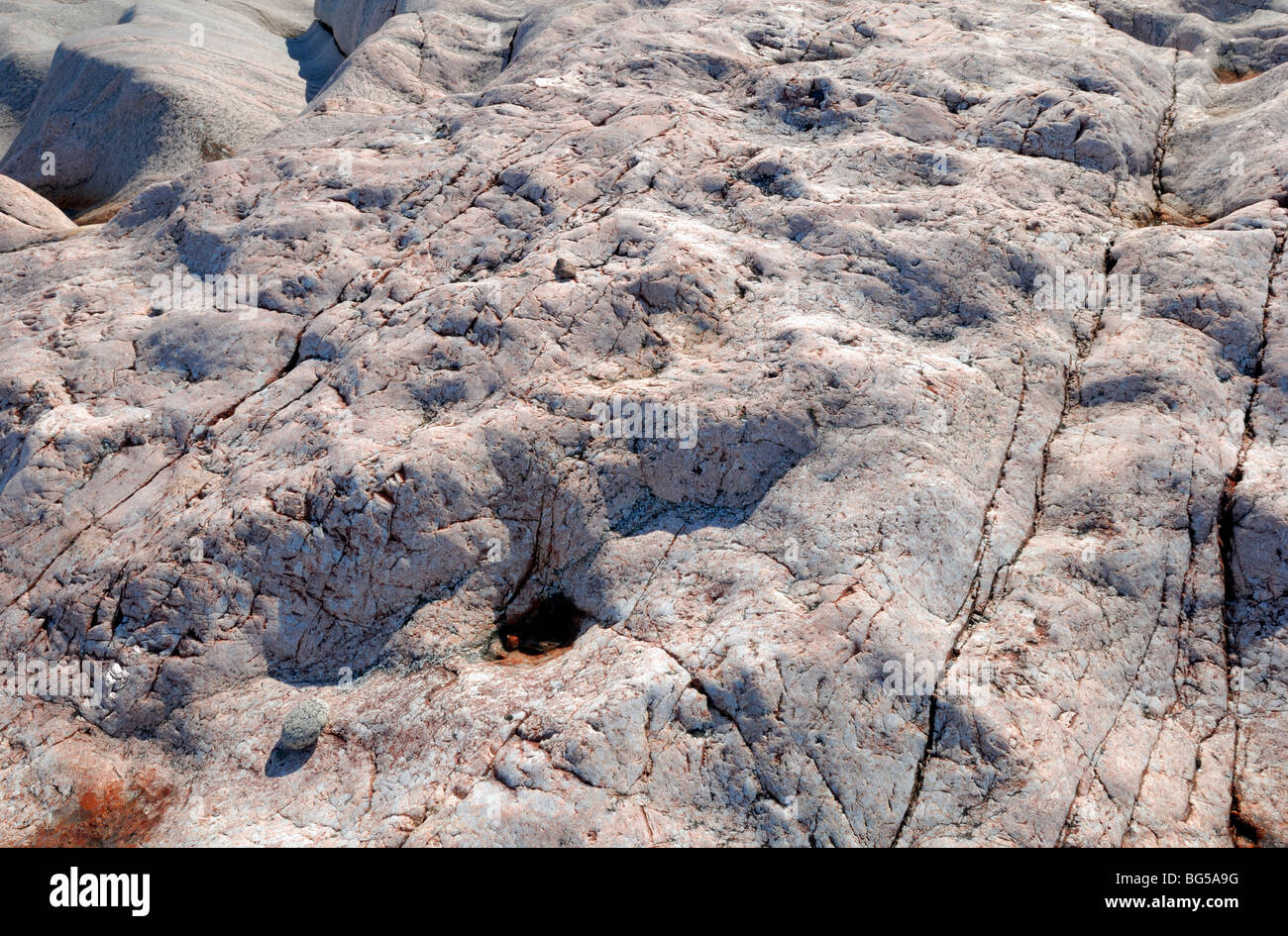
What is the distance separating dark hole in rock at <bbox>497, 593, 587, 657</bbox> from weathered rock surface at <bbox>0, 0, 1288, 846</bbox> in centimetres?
4

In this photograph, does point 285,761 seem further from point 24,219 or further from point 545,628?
point 24,219

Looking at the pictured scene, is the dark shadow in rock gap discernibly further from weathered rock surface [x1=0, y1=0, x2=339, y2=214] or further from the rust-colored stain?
weathered rock surface [x1=0, y1=0, x2=339, y2=214]

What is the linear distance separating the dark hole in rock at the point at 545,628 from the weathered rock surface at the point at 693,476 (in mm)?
44

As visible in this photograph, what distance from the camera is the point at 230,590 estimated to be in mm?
7992

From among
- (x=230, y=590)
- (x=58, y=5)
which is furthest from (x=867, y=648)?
(x=58, y=5)

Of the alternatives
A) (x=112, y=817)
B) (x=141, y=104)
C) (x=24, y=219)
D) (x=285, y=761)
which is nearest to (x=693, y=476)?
(x=285, y=761)

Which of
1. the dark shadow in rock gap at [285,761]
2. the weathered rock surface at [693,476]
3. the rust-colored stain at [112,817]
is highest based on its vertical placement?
the weathered rock surface at [693,476]

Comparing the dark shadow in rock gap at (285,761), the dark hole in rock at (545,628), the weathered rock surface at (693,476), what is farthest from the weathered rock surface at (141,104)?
the dark hole in rock at (545,628)

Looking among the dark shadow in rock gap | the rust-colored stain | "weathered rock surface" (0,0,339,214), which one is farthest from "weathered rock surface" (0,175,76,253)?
the dark shadow in rock gap

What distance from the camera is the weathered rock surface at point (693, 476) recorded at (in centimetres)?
651

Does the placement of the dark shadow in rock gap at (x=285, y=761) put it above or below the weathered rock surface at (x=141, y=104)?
below

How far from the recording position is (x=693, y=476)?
26.9ft

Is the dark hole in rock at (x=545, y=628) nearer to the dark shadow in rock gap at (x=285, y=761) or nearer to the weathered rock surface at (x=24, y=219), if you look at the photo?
the dark shadow in rock gap at (x=285, y=761)

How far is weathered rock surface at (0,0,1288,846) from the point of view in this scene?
651 centimetres
